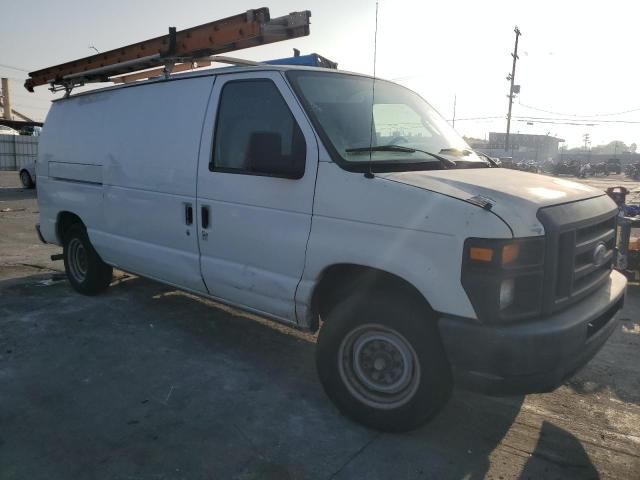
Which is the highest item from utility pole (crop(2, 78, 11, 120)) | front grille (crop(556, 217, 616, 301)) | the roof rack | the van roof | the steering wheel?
utility pole (crop(2, 78, 11, 120))

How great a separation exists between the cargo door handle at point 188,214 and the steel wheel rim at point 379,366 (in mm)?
1686

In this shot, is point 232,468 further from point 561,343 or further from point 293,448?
point 561,343

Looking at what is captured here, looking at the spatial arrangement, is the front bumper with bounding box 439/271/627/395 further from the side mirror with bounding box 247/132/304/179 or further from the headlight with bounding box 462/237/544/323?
the side mirror with bounding box 247/132/304/179

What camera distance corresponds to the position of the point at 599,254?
3.19 m

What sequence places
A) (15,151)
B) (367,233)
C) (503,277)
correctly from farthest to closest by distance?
(15,151) → (367,233) → (503,277)

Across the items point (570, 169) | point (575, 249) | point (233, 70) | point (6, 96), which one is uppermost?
point (6, 96)

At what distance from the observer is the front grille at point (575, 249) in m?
2.70


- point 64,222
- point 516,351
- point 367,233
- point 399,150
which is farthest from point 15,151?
point 516,351

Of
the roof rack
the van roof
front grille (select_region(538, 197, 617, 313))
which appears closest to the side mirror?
the van roof

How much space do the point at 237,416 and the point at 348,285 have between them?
1.11 m

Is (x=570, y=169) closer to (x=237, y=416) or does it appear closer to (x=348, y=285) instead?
(x=348, y=285)

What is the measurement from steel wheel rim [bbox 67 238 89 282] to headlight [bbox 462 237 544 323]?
4.66 meters

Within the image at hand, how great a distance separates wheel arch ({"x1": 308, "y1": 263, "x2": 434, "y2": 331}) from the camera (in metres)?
3.05

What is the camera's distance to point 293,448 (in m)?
3.02
